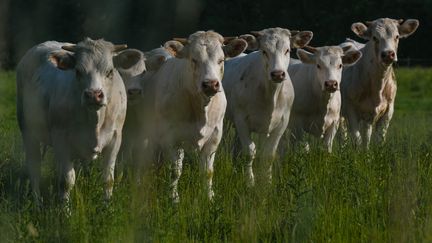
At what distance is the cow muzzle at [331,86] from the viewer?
13.5 m

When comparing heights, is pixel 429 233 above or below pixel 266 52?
below

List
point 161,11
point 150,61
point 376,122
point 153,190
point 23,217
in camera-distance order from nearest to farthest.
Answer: point 23,217
point 153,190
point 150,61
point 376,122
point 161,11

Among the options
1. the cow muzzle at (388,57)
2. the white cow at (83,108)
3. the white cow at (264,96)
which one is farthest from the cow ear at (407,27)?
the white cow at (83,108)

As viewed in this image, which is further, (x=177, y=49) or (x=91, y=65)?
(x=177, y=49)

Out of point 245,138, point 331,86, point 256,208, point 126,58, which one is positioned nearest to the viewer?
point 256,208

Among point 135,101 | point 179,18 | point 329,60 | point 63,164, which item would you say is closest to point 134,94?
point 135,101

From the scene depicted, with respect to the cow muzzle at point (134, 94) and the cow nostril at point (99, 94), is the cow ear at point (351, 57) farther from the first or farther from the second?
the cow nostril at point (99, 94)

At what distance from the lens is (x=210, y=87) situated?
10883 mm

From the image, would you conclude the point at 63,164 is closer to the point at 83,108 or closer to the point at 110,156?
the point at 110,156

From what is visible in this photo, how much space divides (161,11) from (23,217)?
36123 mm

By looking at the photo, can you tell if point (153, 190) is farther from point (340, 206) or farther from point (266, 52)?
point (266, 52)

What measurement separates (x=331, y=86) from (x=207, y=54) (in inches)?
104

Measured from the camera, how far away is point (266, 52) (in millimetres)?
12812

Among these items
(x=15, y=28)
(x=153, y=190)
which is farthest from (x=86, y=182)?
(x=15, y=28)
